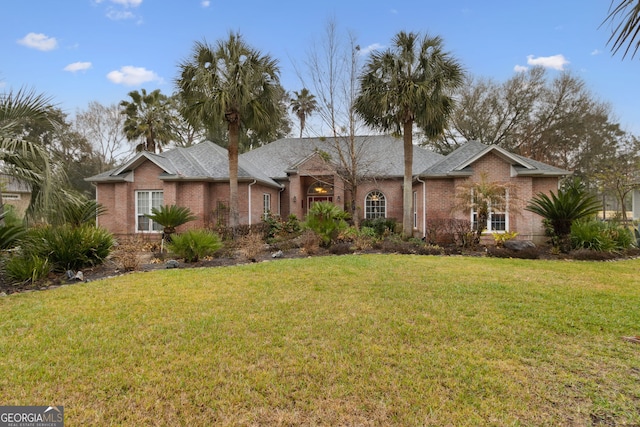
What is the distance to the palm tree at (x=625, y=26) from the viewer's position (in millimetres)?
2756

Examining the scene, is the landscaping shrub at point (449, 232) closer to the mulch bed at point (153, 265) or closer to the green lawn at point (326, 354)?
the mulch bed at point (153, 265)

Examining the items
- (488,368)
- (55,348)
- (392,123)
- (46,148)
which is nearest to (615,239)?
(392,123)

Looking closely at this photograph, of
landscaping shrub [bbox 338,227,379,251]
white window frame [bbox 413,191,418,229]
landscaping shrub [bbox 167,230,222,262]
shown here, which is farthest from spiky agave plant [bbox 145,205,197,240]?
white window frame [bbox 413,191,418,229]

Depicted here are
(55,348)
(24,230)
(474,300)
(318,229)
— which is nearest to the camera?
(55,348)

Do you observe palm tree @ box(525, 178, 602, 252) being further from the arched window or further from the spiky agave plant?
the spiky agave plant

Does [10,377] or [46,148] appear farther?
[46,148]

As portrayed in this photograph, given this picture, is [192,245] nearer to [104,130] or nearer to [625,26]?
[625,26]

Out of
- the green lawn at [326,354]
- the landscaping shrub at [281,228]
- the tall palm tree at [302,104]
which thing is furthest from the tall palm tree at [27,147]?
the tall palm tree at [302,104]

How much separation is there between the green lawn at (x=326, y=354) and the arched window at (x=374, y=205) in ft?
42.3

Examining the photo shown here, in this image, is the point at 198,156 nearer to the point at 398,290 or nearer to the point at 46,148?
the point at 46,148

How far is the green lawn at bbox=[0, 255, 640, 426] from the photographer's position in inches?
108

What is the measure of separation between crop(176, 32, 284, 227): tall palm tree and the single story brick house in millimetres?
2920

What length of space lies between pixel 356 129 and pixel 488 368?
14.4m

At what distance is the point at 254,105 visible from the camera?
13.8m
